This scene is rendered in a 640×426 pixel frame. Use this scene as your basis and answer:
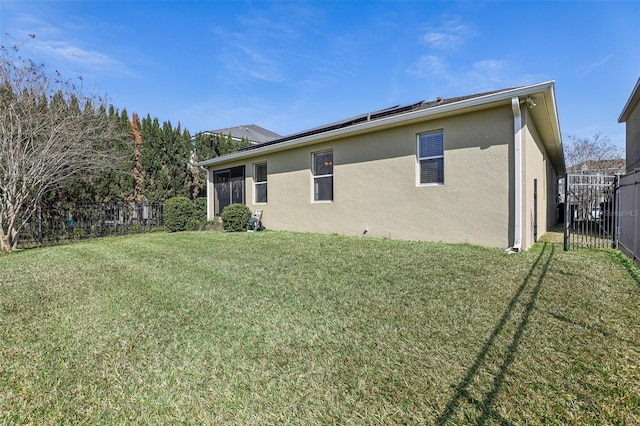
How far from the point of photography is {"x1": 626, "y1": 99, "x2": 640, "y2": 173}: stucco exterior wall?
1005 centimetres

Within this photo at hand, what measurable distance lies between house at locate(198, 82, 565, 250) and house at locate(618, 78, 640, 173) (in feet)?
7.36

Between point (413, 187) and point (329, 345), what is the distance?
527 centimetres

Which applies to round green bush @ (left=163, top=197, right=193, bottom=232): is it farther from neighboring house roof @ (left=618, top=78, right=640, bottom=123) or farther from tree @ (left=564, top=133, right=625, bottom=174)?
tree @ (left=564, top=133, right=625, bottom=174)

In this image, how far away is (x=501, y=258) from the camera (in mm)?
5109

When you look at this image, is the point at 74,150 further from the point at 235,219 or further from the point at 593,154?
the point at 593,154

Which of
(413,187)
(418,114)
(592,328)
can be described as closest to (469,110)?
(418,114)

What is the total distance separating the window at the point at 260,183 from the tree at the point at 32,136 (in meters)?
4.86

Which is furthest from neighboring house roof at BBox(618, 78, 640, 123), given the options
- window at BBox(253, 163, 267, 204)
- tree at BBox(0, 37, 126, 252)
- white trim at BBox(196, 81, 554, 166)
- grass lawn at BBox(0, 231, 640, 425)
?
tree at BBox(0, 37, 126, 252)

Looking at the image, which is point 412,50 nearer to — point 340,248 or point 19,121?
point 340,248

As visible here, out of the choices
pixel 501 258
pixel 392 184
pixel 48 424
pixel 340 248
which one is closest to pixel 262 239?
pixel 340 248

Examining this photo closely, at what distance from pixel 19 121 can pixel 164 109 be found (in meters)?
6.53

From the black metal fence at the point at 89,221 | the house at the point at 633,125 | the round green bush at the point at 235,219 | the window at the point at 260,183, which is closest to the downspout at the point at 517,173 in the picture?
the house at the point at 633,125

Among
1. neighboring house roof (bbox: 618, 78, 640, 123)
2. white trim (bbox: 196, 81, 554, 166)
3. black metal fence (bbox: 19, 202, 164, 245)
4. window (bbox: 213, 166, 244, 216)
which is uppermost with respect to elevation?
neighboring house roof (bbox: 618, 78, 640, 123)

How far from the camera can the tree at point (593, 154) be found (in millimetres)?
21516
